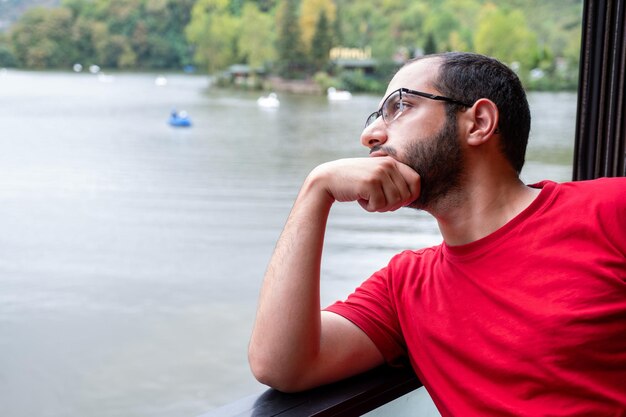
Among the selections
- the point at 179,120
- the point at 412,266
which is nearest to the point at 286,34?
the point at 179,120

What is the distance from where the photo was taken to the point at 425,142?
2.77 ft

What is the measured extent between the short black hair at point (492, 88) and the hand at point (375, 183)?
110 mm

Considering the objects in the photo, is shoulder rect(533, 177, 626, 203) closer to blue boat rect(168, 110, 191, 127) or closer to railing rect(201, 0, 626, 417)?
railing rect(201, 0, 626, 417)

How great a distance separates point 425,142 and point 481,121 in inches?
2.9

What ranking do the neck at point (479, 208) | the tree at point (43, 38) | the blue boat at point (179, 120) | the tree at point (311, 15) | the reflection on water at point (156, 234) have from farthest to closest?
the blue boat at point (179, 120) < the tree at point (311, 15) < the tree at point (43, 38) < the reflection on water at point (156, 234) < the neck at point (479, 208)

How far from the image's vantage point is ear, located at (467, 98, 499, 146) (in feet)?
2.80

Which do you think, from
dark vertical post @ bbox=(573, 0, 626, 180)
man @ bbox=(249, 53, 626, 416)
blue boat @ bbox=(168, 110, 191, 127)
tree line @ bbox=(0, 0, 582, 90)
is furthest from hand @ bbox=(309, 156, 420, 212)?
blue boat @ bbox=(168, 110, 191, 127)

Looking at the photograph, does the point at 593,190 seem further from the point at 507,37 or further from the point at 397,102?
the point at 507,37

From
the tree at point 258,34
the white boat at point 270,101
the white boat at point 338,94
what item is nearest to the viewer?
the white boat at point 338,94

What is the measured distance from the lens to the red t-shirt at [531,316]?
2.45ft

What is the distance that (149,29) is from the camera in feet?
93.3

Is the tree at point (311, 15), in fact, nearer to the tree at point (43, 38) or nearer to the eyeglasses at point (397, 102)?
the tree at point (43, 38)

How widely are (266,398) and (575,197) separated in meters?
→ 0.41

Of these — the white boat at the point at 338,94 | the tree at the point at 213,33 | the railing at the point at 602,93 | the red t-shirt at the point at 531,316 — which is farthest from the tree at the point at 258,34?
the red t-shirt at the point at 531,316
